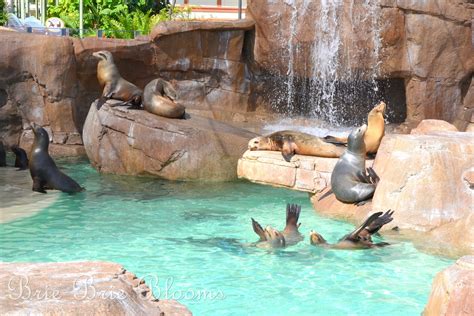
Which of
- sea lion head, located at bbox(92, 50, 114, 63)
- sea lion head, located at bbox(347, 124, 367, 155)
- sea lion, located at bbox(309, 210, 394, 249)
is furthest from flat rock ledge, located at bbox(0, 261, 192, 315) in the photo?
sea lion head, located at bbox(92, 50, 114, 63)

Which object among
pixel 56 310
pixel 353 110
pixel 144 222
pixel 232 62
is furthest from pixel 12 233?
pixel 353 110

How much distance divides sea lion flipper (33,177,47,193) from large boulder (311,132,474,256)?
13.9 ft

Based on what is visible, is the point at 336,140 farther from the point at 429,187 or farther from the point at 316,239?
the point at 316,239

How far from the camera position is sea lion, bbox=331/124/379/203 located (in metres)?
8.20

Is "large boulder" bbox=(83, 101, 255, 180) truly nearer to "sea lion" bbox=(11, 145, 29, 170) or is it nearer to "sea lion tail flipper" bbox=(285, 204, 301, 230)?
"sea lion" bbox=(11, 145, 29, 170)

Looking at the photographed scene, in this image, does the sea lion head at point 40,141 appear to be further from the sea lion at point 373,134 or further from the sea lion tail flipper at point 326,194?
the sea lion at point 373,134

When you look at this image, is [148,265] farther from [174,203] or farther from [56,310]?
[56,310]

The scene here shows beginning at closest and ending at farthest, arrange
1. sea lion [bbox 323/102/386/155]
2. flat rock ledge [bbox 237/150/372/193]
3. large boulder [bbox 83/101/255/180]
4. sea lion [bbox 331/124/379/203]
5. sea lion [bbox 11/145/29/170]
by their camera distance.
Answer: sea lion [bbox 331/124/379/203] → sea lion [bbox 323/102/386/155] → flat rock ledge [bbox 237/150/372/193] → large boulder [bbox 83/101/255/180] → sea lion [bbox 11/145/29/170]

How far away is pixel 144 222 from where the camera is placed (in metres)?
8.33

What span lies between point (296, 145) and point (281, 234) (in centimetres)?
283

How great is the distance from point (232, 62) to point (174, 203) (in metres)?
5.58

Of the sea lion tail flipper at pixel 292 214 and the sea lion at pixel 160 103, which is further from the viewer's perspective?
the sea lion at pixel 160 103

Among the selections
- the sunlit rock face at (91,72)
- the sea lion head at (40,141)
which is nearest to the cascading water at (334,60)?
the sunlit rock face at (91,72)

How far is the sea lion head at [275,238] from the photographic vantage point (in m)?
6.96
